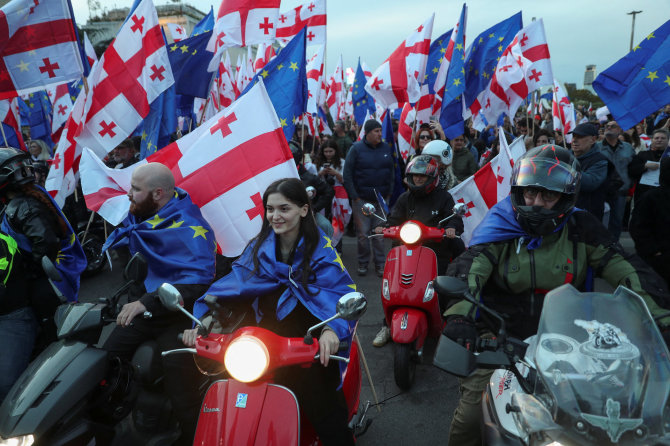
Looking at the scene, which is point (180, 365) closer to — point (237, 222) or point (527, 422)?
point (237, 222)

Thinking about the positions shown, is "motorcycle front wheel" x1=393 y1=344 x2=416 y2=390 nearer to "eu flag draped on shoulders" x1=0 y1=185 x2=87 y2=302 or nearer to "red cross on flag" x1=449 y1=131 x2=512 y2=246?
"red cross on flag" x1=449 y1=131 x2=512 y2=246

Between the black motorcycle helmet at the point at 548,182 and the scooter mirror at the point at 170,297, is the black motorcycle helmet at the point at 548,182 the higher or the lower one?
the higher one

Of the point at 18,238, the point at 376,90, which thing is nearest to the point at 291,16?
the point at 376,90

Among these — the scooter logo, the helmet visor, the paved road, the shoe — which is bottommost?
the shoe

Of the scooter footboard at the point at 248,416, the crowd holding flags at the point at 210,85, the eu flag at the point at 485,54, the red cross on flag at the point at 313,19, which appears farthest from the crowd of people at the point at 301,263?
the red cross on flag at the point at 313,19

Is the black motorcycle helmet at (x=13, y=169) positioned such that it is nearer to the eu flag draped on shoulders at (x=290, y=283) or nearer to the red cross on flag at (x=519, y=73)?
the eu flag draped on shoulders at (x=290, y=283)

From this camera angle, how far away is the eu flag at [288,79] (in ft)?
18.0

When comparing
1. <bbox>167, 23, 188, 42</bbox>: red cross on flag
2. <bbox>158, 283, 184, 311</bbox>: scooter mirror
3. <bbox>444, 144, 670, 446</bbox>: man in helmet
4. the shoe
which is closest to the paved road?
the shoe

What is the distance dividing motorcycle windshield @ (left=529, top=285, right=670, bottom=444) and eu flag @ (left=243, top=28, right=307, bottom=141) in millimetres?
4380

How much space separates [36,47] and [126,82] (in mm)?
895

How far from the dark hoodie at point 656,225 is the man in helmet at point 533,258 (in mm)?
2246

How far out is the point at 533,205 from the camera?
2.51 metres

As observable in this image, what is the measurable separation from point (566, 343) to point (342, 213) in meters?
6.37

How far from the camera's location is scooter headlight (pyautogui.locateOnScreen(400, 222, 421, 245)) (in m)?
4.27
